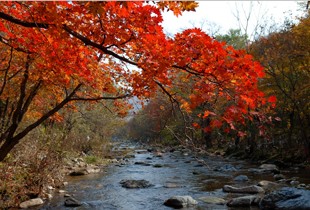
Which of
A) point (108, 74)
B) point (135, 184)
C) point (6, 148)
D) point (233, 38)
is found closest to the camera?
point (6, 148)

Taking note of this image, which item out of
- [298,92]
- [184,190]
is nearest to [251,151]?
[298,92]

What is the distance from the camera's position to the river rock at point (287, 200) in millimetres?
8170

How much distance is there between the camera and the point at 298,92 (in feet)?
50.7

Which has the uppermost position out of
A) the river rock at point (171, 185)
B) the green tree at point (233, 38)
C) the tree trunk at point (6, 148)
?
the green tree at point (233, 38)

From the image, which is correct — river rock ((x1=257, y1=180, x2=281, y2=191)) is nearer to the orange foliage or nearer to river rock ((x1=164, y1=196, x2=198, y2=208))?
river rock ((x1=164, y1=196, x2=198, y2=208))

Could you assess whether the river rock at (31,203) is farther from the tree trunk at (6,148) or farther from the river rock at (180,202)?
the river rock at (180,202)

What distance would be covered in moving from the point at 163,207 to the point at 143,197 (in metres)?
1.57

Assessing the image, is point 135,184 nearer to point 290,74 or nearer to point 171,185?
point 171,185

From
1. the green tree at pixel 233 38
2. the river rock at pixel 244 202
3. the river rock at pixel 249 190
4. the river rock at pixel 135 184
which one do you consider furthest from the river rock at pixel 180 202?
the green tree at pixel 233 38

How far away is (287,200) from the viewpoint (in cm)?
850

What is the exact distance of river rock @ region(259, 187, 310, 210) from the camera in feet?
26.8

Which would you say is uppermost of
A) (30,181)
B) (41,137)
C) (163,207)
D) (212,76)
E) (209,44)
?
(209,44)

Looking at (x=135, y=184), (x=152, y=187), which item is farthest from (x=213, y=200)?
(x=135, y=184)

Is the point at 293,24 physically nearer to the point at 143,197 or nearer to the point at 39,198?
the point at 143,197
